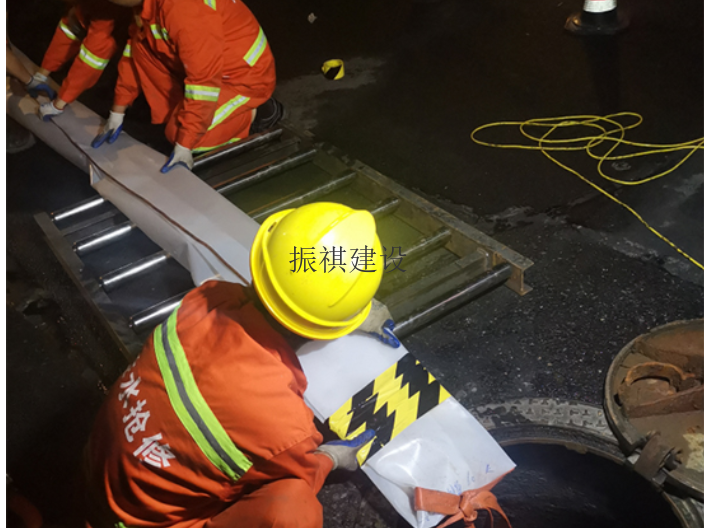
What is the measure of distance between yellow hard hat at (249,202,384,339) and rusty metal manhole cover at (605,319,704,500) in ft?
4.18

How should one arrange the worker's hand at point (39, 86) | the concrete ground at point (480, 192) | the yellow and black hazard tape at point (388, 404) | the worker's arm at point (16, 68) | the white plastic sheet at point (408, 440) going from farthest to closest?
1. the worker's arm at point (16, 68)
2. the worker's hand at point (39, 86)
3. the concrete ground at point (480, 192)
4. the yellow and black hazard tape at point (388, 404)
5. the white plastic sheet at point (408, 440)

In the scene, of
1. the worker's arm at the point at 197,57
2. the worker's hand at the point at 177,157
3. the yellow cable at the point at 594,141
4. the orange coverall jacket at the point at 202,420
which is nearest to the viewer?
the orange coverall jacket at the point at 202,420

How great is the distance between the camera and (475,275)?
2.66m

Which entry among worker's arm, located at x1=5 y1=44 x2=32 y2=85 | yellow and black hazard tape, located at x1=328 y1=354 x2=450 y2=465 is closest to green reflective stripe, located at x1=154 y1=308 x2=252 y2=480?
yellow and black hazard tape, located at x1=328 y1=354 x2=450 y2=465

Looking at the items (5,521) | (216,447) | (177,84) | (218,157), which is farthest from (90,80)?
(216,447)

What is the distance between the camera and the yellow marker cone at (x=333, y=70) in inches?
182

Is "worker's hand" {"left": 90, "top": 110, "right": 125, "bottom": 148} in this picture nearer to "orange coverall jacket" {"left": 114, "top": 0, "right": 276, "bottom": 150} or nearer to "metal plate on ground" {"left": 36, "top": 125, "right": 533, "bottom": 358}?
"orange coverall jacket" {"left": 114, "top": 0, "right": 276, "bottom": 150}

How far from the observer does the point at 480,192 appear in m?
3.34

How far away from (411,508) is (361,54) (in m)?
4.14

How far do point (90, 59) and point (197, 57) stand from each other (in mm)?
1010

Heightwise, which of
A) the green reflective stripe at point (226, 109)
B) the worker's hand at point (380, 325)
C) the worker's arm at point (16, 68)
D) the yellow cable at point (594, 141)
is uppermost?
the worker's arm at point (16, 68)

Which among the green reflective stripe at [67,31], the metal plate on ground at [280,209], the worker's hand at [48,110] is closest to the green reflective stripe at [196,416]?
the metal plate on ground at [280,209]

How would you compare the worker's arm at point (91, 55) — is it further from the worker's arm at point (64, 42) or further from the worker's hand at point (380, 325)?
the worker's hand at point (380, 325)

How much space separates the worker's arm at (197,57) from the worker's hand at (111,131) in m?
0.58
